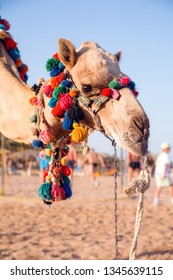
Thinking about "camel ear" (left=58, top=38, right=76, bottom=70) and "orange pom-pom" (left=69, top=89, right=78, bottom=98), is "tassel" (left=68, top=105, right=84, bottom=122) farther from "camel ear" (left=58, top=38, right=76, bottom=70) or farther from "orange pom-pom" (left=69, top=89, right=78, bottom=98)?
"camel ear" (left=58, top=38, right=76, bottom=70)

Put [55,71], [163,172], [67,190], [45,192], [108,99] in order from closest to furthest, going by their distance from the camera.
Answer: [108,99] → [55,71] → [45,192] → [67,190] → [163,172]

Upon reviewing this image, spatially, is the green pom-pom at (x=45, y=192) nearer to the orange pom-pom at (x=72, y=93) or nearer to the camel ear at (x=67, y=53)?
the orange pom-pom at (x=72, y=93)

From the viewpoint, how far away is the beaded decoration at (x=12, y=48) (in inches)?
140

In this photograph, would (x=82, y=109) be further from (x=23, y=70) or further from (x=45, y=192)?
(x=23, y=70)

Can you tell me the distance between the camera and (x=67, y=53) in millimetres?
2580

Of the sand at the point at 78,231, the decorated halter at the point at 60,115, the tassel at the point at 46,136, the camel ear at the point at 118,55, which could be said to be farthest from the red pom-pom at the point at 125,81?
the sand at the point at 78,231

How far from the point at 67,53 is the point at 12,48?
1.19m

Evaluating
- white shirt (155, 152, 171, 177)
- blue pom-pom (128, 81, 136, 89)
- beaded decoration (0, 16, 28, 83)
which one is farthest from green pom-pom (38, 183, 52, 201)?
white shirt (155, 152, 171, 177)

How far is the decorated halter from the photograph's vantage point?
2516 mm

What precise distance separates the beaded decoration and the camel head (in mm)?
1109

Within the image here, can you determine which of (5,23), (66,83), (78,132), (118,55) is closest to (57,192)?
(78,132)

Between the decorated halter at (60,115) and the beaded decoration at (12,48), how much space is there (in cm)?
82

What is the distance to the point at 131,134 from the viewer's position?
2342mm
